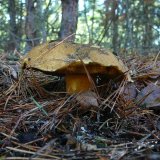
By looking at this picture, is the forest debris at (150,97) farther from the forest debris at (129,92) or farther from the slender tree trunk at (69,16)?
the slender tree trunk at (69,16)

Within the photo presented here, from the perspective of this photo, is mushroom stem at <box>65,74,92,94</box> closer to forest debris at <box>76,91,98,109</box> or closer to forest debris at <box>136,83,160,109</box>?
forest debris at <box>76,91,98,109</box>

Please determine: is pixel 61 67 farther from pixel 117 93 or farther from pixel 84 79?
pixel 117 93

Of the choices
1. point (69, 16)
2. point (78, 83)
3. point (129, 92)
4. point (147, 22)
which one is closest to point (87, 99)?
point (78, 83)

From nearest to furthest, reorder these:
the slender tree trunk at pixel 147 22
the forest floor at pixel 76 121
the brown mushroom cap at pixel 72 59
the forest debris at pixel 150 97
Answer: the forest floor at pixel 76 121
the brown mushroom cap at pixel 72 59
the forest debris at pixel 150 97
the slender tree trunk at pixel 147 22

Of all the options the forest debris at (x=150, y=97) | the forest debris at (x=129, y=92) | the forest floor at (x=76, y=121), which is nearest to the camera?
Result: the forest floor at (x=76, y=121)

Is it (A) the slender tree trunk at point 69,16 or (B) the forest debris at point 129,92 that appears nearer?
(B) the forest debris at point 129,92

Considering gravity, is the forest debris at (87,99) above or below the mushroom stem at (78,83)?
below

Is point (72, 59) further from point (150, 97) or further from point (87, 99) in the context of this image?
point (150, 97)

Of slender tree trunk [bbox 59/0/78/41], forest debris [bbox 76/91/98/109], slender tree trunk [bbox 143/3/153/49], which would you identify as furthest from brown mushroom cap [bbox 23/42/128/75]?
slender tree trunk [bbox 143/3/153/49]

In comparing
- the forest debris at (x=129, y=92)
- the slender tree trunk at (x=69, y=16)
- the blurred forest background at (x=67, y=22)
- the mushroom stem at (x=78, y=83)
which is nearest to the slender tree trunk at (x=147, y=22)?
the blurred forest background at (x=67, y=22)
